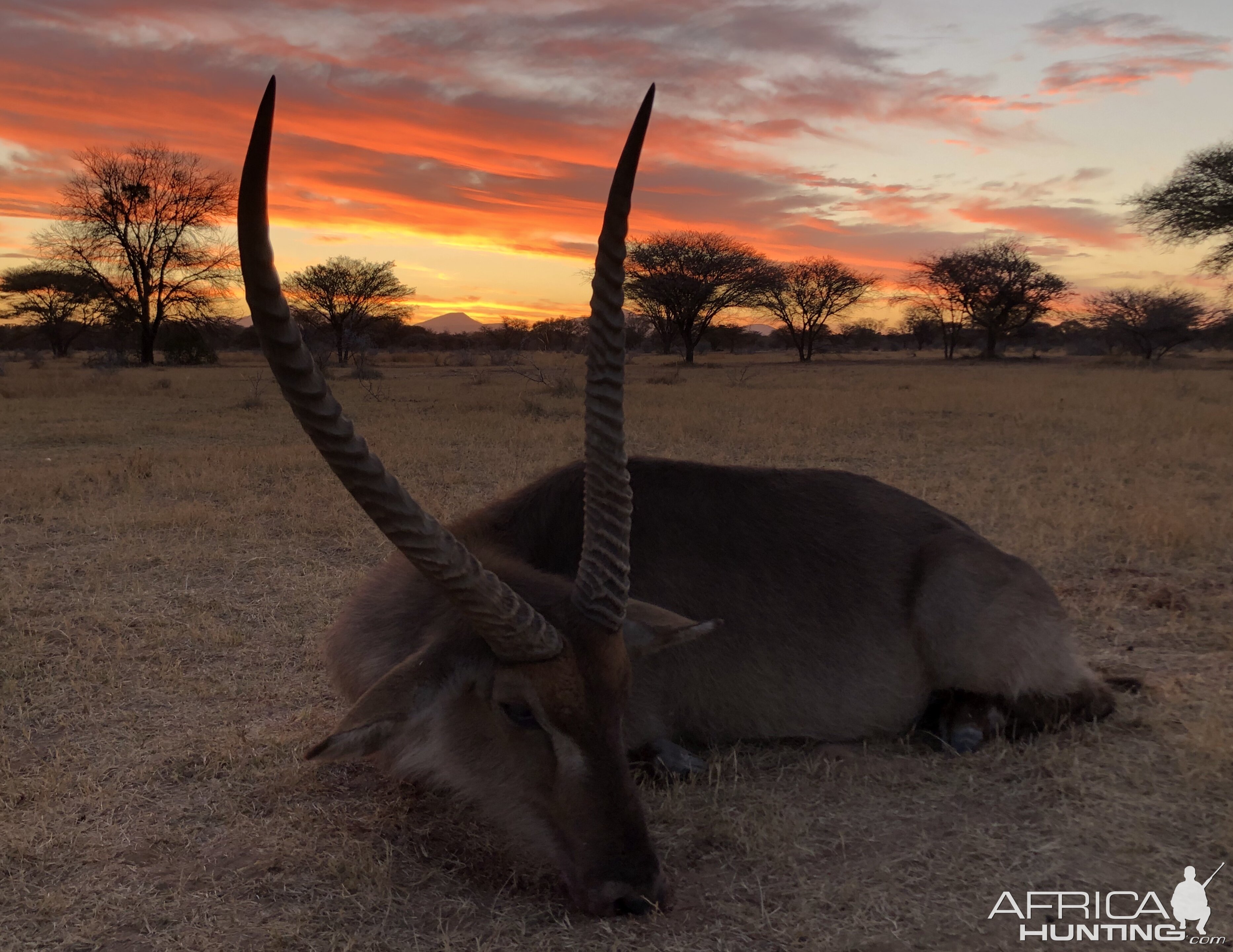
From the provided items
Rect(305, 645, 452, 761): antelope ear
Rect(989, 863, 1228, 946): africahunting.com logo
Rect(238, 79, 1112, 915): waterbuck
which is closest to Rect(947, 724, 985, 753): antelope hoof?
Rect(238, 79, 1112, 915): waterbuck

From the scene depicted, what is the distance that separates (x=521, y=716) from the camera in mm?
2709

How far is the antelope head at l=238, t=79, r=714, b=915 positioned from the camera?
2.39 m

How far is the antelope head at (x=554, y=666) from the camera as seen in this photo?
2.39 m

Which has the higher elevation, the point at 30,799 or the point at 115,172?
the point at 115,172

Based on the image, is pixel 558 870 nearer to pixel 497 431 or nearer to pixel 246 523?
pixel 246 523

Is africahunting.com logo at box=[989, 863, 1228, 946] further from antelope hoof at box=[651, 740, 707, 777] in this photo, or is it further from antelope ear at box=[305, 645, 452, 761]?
antelope ear at box=[305, 645, 452, 761]

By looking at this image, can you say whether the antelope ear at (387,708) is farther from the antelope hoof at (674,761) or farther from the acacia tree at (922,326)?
the acacia tree at (922,326)

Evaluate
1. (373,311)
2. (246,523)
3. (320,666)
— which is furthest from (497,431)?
(373,311)

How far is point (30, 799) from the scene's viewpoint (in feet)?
11.3

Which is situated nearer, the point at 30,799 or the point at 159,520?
the point at 30,799

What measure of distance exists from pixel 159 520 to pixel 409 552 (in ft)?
20.2

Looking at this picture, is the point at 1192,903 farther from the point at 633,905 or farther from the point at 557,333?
the point at 557,333

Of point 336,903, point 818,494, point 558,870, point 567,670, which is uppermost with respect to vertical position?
point 818,494

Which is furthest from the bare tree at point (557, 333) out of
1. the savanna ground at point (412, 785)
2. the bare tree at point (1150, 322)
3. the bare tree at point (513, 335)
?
the savanna ground at point (412, 785)
